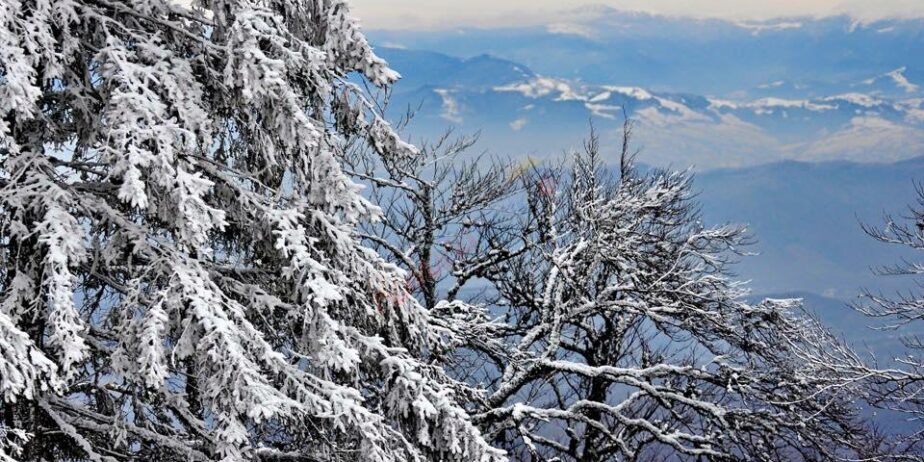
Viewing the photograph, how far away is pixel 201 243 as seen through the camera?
5.45 meters

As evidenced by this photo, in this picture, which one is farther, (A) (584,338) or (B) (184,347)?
(A) (584,338)

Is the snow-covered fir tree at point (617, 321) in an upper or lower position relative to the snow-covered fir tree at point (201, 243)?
lower

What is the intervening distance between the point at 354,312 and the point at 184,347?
1593 mm

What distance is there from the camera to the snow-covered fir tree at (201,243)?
535cm

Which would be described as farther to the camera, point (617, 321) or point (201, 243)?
point (617, 321)

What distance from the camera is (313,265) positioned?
5.92m

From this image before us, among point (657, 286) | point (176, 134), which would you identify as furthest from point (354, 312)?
point (657, 286)

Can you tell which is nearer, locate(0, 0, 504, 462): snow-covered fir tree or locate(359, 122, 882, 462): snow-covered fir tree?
locate(0, 0, 504, 462): snow-covered fir tree

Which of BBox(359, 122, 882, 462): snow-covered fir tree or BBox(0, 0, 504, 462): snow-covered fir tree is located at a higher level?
BBox(0, 0, 504, 462): snow-covered fir tree

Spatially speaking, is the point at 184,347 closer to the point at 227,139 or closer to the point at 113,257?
the point at 113,257

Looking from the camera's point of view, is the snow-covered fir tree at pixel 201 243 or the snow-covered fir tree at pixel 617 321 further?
the snow-covered fir tree at pixel 617 321

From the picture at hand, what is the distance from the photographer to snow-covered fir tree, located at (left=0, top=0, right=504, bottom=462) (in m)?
5.35

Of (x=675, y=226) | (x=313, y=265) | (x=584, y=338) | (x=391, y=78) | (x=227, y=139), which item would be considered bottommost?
(x=584, y=338)

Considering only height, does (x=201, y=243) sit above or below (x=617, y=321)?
above
